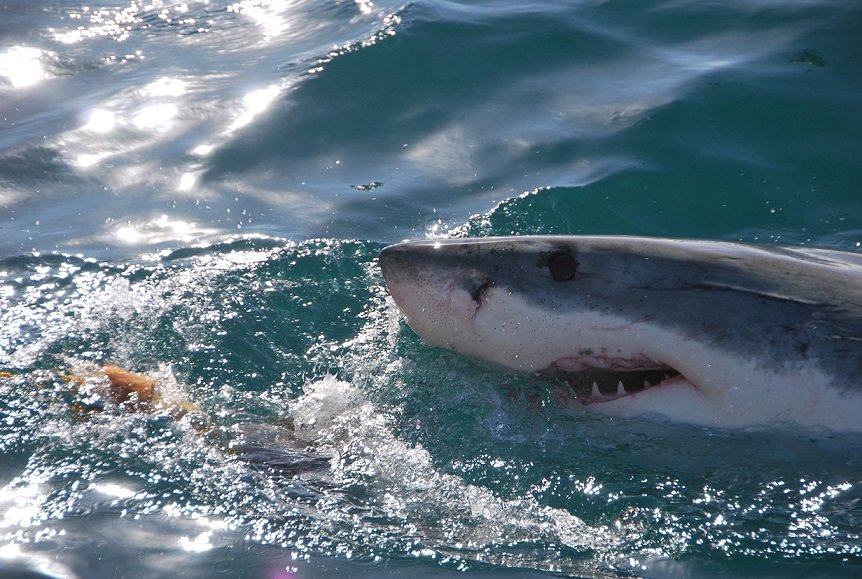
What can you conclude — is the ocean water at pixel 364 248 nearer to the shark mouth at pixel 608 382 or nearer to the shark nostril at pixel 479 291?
the shark mouth at pixel 608 382

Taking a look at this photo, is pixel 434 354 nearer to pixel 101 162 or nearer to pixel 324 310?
pixel 324 310

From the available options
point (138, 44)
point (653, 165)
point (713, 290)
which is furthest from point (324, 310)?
point (138, 44)

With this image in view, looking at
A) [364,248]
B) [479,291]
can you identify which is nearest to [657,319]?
[479,291]

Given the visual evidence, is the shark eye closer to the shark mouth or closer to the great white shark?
the great white shark

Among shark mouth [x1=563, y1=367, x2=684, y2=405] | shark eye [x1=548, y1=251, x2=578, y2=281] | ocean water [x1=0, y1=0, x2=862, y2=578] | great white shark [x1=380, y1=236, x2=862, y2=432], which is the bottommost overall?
ocean water [x1=0, y1=0, x2=862, y2=578]

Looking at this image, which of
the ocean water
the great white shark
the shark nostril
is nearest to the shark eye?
the great white shark

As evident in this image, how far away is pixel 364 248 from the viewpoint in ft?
16.4

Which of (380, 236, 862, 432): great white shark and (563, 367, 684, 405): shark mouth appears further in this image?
(563, 367, 684, 405): shark mouth

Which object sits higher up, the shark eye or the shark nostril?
the shark eye

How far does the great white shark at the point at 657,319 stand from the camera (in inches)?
113

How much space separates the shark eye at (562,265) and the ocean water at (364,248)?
0.39 meters

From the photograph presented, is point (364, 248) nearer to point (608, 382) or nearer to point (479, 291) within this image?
point (479, 291)

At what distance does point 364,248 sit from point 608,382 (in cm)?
213

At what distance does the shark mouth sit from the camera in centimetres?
306
